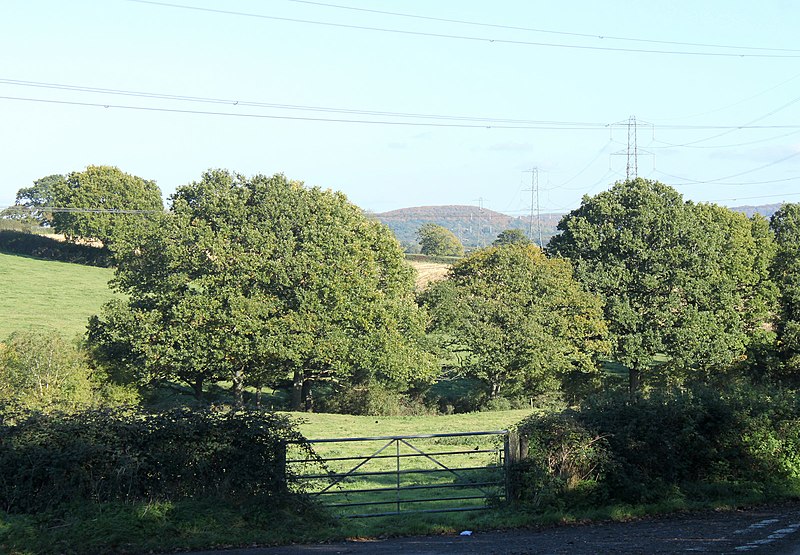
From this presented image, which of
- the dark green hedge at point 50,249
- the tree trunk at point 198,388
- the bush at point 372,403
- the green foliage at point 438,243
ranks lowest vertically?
the bush at point 372,403

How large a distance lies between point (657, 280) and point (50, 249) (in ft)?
246

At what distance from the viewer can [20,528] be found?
13.2 metres

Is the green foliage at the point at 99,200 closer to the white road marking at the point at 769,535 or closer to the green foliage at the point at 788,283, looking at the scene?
the green foliage at the point at 788,283

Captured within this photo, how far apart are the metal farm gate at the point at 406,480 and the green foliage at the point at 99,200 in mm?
71059

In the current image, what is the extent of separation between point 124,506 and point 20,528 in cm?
167

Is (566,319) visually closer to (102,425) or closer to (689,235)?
(689,235)

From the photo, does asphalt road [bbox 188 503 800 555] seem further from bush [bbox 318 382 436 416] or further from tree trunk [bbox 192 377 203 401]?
tree trunk [bbox 192 377 203 401]

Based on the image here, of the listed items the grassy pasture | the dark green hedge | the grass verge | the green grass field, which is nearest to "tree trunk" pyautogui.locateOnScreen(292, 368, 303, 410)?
the grassy pasture

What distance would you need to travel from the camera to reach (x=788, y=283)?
58.4m

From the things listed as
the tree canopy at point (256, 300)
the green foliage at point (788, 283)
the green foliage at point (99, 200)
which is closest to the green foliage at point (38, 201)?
the green foliage at point (99, 200)

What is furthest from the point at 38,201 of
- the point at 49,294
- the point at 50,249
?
the point at 49,294

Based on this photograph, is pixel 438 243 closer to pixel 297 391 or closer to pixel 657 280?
pixel 657 280

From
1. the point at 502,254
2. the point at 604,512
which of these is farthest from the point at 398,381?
the point at 604,512

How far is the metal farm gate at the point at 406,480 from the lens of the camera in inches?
621
